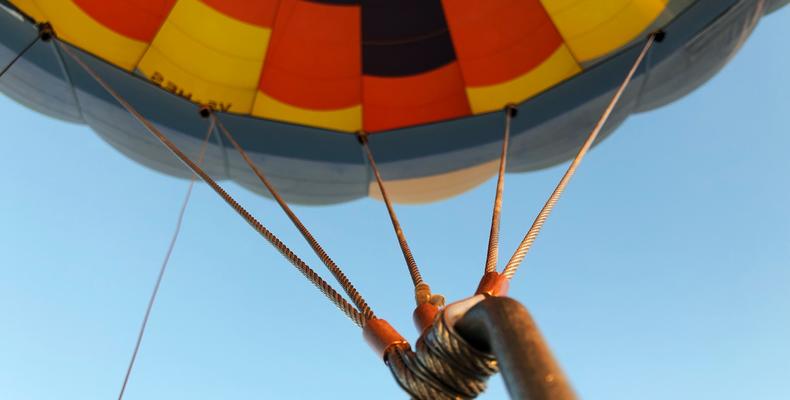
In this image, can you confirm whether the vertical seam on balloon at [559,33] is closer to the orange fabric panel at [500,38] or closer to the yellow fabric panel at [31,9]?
the orange fabric panel at [500,38]

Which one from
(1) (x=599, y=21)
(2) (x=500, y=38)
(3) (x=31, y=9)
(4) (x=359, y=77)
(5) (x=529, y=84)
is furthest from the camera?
(4) (x=359, y=77)

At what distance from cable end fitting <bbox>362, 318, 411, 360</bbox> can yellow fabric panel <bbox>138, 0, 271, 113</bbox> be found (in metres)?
2.55

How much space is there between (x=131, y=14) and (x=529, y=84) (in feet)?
8.17

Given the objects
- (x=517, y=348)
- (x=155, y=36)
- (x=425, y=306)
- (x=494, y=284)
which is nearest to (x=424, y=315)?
(x=425, y=306)

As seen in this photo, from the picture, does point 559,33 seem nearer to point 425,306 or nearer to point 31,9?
point 425,306

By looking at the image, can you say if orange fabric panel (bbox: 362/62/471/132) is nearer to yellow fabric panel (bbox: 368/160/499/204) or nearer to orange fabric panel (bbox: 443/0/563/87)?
orange fabric panel (bbox: 443/0/563/87)

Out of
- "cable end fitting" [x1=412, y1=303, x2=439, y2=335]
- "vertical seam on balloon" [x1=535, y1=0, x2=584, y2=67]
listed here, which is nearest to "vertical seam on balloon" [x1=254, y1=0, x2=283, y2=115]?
"vertical seam on balloon" [x1=535, y1=0, x2=584, y2=67]

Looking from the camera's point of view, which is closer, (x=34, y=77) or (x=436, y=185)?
(x=34, y=77)

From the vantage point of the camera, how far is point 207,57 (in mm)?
3945

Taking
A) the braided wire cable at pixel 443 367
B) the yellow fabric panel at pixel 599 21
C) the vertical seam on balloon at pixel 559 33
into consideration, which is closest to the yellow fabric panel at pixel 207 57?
the vertical seam on balloon at pixel 559 33

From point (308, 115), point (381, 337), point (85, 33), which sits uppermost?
point (85, 33)

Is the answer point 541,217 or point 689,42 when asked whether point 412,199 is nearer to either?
point 689,42

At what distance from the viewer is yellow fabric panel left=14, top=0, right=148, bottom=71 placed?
11.5 ft

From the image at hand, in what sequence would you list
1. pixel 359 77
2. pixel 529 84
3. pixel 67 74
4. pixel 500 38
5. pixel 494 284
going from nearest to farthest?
pixel 494 284
pixel 67 74
pixel 529 84
pixel 500 38
pixel 359 77
